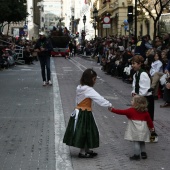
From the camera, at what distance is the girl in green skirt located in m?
8.84

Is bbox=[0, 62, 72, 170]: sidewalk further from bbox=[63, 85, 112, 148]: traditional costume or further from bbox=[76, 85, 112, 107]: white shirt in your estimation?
bbox=[76, 85, 112, 107]: white shirt

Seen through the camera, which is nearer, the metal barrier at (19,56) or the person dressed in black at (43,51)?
the person dressed in black at (43,51)

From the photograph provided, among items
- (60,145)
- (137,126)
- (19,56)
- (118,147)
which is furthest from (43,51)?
(19,56)

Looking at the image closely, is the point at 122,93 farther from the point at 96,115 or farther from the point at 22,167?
the point at 22,167

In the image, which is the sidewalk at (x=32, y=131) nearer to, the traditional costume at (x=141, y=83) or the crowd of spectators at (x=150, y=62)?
the traditional costume at (x=141, y=83)

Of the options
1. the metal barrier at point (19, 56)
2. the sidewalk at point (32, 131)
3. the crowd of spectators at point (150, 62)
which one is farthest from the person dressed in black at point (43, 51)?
the metal barrier at point (19, 56)

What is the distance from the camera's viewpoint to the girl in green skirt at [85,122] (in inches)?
348

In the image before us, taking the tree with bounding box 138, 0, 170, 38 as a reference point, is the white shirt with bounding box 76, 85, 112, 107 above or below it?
below

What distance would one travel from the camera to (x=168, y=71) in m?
16.9

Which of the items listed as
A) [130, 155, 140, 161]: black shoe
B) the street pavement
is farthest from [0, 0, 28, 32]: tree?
[130, 155, 140, 161]: black shoe

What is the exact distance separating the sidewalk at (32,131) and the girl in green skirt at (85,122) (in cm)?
29

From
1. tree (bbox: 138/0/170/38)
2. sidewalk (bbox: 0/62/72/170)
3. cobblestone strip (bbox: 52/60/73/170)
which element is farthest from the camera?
tree (bbox: 138/0/170/38)

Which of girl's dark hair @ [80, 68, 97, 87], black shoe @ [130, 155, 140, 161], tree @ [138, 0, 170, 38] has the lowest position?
black shoe @ [130, 155, 140, 161]

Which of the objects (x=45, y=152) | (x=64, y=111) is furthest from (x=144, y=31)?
(x=45, y=152)
